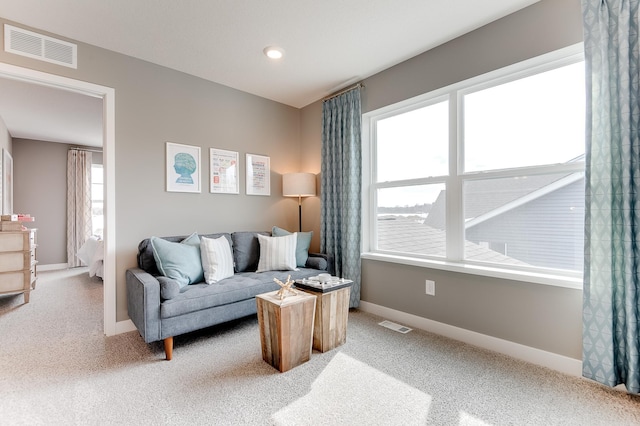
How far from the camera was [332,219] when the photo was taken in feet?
11.6

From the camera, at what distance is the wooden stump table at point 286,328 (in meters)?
1.99

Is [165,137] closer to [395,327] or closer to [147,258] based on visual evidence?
[147,258]

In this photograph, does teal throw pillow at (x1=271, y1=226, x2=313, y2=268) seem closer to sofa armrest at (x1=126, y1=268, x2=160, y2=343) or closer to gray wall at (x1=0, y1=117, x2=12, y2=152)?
sofa armrest at (x1=126, y1=268, x2=160, y2=343)

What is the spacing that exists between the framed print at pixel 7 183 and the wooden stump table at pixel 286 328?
5134 millimetres

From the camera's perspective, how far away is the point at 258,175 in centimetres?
372

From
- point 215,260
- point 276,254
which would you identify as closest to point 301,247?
point 276,254

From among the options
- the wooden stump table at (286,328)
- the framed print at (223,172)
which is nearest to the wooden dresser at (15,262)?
the framed print at (223,172)

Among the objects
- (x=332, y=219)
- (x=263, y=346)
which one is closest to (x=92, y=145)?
(x=332, y=219)

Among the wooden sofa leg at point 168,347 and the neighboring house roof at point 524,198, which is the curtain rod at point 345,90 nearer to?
the neighboring house roof at point 524,198

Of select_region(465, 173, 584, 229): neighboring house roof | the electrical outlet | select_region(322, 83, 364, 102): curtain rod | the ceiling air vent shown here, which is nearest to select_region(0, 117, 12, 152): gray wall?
the ceiling air vent

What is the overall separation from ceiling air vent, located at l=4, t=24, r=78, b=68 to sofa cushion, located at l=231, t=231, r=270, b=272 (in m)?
2.07

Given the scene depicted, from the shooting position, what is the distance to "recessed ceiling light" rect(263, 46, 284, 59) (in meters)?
2.65

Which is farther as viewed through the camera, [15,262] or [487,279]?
[15,262]

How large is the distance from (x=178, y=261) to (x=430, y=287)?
2.23m
